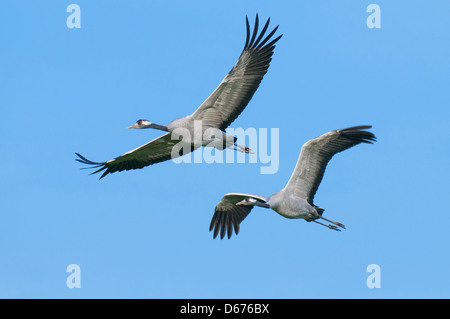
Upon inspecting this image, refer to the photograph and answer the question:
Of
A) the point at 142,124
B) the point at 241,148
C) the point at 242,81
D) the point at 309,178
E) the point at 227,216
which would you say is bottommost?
the point at 227,216

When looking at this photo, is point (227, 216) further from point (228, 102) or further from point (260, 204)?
point (228, 102)

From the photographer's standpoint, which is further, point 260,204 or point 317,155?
point 260,204

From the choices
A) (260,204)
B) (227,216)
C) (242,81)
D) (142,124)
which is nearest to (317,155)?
(260,204)

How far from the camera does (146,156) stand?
68.8 ft

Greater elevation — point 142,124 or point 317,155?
point 142,124

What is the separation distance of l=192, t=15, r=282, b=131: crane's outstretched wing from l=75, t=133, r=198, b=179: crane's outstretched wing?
1.43 m

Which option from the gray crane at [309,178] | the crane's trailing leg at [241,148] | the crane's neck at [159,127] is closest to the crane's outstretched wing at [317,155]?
the gray crane at [309,178]

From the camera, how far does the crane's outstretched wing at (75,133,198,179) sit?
20.2m

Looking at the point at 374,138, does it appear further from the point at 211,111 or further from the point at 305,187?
the point at 211,111

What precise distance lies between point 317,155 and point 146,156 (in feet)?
16.9

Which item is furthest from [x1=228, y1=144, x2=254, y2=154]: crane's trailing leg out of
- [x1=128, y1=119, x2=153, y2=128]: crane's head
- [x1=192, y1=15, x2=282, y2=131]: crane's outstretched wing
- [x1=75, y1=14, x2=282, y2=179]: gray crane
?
[x1=128, y1=119, x2=153, y2=128]: crane's head
